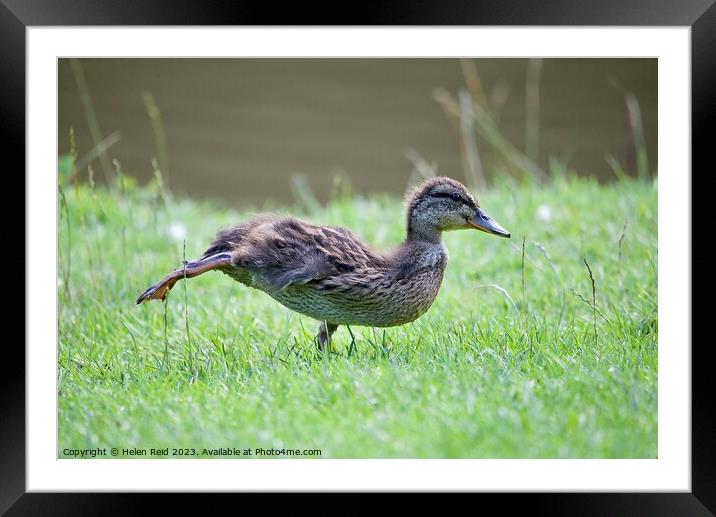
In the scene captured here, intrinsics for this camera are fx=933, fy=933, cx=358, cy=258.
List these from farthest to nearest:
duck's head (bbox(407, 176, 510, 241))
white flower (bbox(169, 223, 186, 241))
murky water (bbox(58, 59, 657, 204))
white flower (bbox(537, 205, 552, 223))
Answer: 1. murky water (bbox(58, 59, 657, 204))
2. white flower (bbox(169, 223, 186, 241))
3. white flower (bbox(537, 205, 552, 223))
4. duck's head (bbox(407, 176, 510, 241))

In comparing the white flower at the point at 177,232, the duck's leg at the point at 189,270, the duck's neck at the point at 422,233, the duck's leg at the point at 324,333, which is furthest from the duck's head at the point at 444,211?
the white flower at the point at 177,232

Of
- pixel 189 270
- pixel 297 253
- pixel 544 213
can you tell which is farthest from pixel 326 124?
pixel 189 270

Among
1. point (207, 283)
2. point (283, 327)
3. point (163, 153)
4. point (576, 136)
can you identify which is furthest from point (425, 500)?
point (163, 153)

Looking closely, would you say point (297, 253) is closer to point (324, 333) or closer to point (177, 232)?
point (324, 333)

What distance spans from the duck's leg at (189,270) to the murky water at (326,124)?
7.56 feet

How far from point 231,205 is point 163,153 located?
92cm

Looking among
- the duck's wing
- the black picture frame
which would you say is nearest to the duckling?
the duck's wing

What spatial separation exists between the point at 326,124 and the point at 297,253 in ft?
16.8

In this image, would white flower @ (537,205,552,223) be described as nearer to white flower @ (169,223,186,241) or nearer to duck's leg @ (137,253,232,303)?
white flower @ (169,223,186,241)

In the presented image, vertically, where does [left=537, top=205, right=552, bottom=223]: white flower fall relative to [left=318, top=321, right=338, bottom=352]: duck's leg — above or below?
above

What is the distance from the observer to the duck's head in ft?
15.1

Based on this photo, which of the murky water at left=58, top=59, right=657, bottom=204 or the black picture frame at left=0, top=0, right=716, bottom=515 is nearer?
the black picture frame at left=0, top=0, right=716, bottom=515

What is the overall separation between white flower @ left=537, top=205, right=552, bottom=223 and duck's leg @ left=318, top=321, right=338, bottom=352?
212 centimetres
